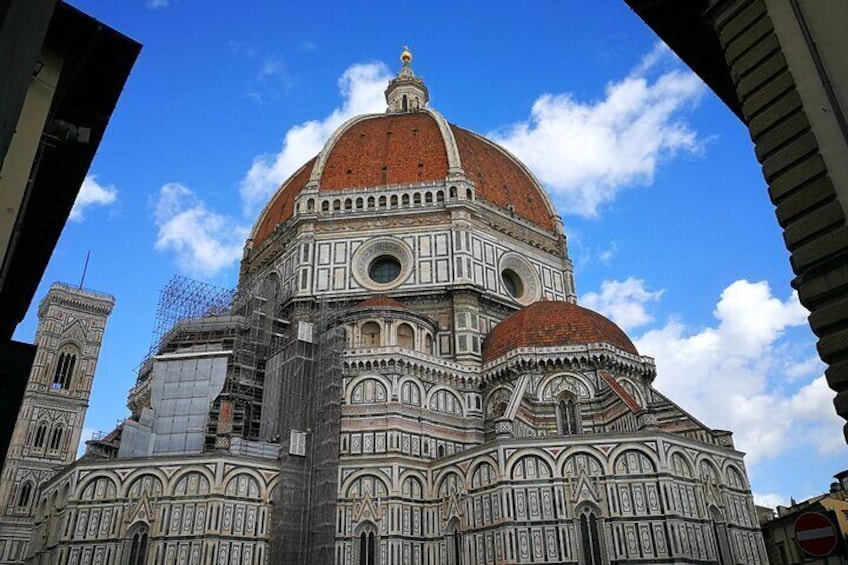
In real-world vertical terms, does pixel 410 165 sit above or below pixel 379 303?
above

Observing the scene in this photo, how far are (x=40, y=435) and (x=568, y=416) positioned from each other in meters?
37.0

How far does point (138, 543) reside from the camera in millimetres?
23859

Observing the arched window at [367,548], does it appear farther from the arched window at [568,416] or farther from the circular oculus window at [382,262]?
the circular oculus window at [382,262]

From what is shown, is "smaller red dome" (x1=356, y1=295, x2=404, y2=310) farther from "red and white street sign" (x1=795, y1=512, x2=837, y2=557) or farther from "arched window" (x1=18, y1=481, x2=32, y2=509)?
"arched window" (x1=18, y1=481, x2=32, y2=509)

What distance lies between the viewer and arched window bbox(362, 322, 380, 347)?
2975 cm

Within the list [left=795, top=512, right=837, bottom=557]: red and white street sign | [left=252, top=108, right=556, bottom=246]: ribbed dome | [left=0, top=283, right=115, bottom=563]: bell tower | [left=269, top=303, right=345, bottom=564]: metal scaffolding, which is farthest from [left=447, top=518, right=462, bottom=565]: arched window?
[left=0, top=283, right=115, bottom=563]: bell tower

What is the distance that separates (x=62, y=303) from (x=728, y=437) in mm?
47006

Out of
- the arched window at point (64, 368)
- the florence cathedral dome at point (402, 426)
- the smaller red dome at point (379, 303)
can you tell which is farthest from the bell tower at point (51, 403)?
the smaller red dome at point (379, 303)

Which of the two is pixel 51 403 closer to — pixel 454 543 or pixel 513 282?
pixel 513 282

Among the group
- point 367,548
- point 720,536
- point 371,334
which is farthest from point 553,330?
point 367,548

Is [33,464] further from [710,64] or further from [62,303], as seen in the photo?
[710,64]

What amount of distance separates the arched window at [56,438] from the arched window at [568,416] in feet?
119

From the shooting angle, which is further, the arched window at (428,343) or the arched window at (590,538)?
the arched window at (428,343)

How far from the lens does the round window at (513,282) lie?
36.2 m
